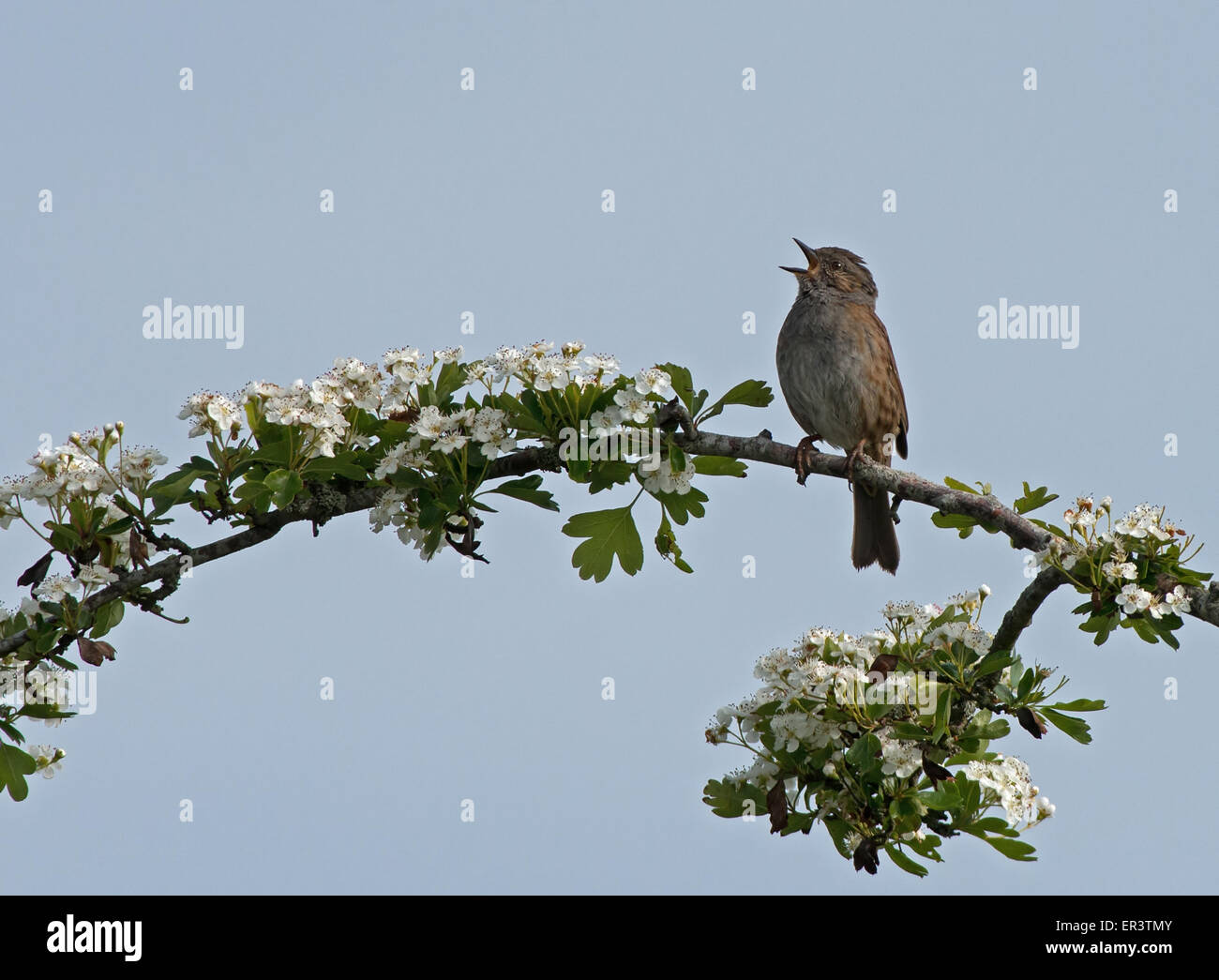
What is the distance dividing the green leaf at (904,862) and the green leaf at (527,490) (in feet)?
4.72

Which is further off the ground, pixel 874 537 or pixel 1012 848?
pixel 874 537

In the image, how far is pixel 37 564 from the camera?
372 cm

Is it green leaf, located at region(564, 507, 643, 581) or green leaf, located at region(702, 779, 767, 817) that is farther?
green leaf, located at region(564, 507, 643, 581)

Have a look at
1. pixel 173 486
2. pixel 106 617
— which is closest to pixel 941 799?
pixel 173 486

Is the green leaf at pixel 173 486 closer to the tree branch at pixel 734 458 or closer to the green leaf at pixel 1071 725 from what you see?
the tree branch at pixel 734 458

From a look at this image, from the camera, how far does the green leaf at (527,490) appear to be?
3.81 meters

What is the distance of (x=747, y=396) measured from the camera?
393cm

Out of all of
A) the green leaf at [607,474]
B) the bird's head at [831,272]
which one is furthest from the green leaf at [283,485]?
the bird's head at [831,272]

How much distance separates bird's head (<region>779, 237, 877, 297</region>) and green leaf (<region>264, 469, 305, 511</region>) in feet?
11.7

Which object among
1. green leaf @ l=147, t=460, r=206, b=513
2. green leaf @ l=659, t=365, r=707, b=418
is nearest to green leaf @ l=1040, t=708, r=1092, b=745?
green leaf @ l=659, t=365, r=707, b=418

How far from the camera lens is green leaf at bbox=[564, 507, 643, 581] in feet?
13.1

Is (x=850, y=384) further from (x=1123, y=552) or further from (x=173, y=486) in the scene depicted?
(x=173, y=486)

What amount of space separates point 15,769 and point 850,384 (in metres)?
3.91

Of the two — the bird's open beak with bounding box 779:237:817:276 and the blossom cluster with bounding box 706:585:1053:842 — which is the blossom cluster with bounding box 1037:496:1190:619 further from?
the bird's open beak with bounding box 779:237:817:276
